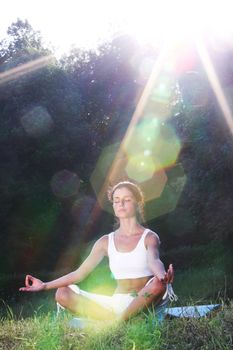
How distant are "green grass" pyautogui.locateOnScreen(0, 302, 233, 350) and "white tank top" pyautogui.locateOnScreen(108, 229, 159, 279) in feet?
3.18

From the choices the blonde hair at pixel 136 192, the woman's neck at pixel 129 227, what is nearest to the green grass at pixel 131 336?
the woman's neck at pixel 129 227

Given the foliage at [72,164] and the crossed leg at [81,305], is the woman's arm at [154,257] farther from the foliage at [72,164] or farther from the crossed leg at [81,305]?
the foliage at [72,164]

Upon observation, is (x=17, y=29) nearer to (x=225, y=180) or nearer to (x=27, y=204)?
(x=27, y=204)

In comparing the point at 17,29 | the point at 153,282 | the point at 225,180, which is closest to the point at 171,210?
the point at 225,180

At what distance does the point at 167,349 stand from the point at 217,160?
1165cm

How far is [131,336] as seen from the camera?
11.0ft

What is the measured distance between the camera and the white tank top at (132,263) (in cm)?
483

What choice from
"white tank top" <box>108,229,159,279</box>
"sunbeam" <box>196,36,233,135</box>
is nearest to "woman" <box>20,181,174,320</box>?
"white tank top" <box>108,229,159,279</box>

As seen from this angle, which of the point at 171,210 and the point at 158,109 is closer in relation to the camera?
the point at 171,210

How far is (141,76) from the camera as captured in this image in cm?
2436

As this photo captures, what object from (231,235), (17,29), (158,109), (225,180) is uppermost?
(17,29)

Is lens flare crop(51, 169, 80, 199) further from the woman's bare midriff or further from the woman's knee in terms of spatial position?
the woman's knee

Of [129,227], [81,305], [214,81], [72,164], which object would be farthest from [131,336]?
[72,164]

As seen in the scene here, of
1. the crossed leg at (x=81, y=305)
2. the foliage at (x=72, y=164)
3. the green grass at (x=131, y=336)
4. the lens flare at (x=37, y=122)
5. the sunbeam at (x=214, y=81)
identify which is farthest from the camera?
the lens flare at (x=37, y=122)
